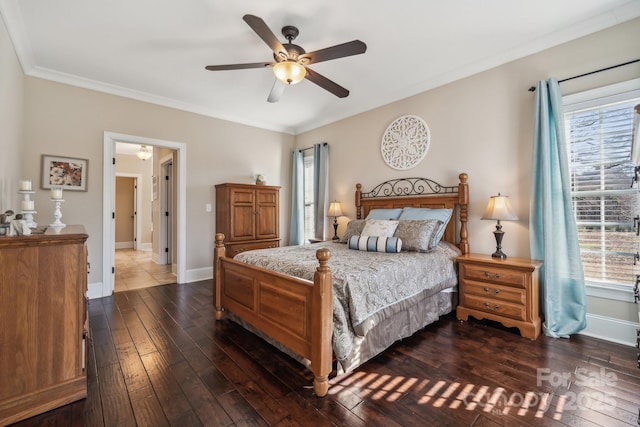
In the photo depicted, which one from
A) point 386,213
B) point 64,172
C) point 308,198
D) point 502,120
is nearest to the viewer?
point 502,120

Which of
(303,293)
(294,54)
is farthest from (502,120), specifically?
(303,293)

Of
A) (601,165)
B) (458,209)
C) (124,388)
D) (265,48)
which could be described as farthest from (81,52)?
(601,165)

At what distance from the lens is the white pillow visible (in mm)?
3088

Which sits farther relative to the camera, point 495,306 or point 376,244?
point 376,244

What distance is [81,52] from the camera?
9.76 feet

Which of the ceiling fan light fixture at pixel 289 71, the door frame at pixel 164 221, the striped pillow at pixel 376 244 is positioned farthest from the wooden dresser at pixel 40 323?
the door frame at pixel 164 221

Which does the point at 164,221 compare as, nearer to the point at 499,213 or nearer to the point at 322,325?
the point at 322,325

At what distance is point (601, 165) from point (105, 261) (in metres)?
5.54

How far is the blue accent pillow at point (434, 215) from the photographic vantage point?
304cm

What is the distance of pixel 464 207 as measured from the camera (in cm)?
321

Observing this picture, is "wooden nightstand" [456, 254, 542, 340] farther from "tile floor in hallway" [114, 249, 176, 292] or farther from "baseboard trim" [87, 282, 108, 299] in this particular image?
"baseboard trim" [87, 282, 108, 299]

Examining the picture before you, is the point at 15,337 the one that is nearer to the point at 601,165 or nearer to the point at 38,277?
the point at 38,277

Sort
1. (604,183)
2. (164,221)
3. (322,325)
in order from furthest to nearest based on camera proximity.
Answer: (164,221) < (604,183) < (322,325)

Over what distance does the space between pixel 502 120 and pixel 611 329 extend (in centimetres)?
214
